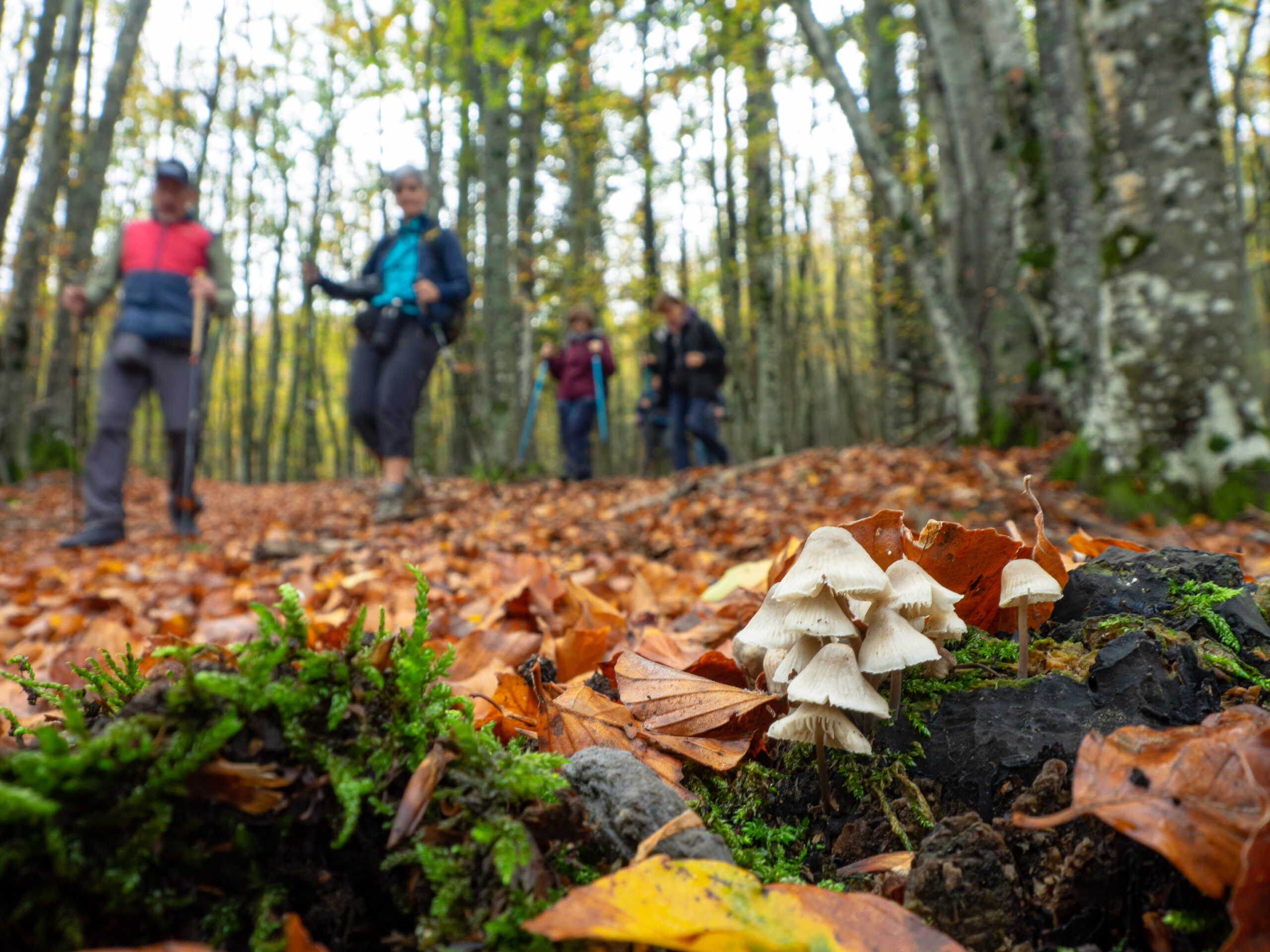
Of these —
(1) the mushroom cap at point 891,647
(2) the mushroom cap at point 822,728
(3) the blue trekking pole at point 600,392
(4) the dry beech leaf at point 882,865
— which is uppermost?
(3) the blue trekking pole at point 600,392

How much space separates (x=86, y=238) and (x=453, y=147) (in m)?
12.5

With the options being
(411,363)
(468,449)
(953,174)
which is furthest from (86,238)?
(953,174)

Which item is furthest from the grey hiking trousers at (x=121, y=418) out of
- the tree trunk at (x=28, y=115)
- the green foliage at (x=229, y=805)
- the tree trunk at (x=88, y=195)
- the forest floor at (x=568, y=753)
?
the tree trunk at (x=28, y=115)

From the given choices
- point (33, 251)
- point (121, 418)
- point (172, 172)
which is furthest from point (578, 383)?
point (33, 251)

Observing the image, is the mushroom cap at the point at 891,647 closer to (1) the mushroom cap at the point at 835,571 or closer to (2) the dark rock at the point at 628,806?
(1) the mushroom cap at the point at 835,571

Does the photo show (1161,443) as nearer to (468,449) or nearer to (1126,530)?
(1126,530)

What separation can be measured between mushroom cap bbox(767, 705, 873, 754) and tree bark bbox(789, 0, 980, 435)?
6.75 m

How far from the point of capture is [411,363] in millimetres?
6164

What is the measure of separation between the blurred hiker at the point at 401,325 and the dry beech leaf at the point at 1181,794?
228 inches

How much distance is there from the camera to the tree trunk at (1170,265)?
4387mm

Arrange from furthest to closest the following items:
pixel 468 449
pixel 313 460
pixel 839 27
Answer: pixel 313 460 < pixel 468 449 < pixel 839 27

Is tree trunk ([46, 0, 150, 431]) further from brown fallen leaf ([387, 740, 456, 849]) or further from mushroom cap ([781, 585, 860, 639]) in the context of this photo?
mushroom cap ([781, 585, 860, 639])

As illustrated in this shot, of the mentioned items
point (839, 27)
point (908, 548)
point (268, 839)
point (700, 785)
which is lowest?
point (700, 785)

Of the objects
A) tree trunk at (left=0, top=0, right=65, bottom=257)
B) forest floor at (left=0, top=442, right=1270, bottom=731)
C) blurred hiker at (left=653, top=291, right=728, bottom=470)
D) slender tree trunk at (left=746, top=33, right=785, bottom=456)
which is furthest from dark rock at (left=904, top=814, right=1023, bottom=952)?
tree trunk at (left=0, top=0, right=65, bottom=257)
